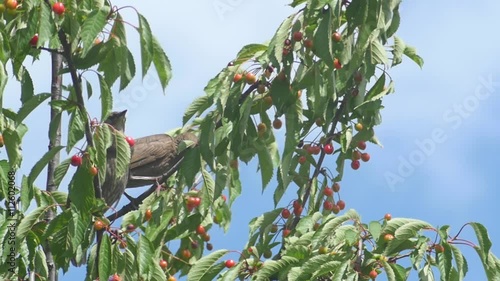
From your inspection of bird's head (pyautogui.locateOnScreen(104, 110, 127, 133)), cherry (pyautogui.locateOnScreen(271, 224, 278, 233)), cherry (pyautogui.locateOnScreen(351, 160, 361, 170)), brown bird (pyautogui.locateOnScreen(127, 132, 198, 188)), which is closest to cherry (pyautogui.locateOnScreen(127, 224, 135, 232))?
cherry (pyautogui.locateOnScreen(271, 224, 278, 233))

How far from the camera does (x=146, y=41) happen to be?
4.12m

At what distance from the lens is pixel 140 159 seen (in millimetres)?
8906

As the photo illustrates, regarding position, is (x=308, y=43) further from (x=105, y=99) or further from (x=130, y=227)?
(x=130, y=227)

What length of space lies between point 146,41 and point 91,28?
0.27m

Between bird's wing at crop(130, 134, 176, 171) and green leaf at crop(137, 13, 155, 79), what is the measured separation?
4732 millimetres

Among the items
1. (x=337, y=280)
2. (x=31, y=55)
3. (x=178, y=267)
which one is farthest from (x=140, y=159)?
(x=337, y=280)

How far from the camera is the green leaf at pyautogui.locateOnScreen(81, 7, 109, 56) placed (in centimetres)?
393

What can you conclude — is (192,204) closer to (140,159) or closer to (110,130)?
(110,130)

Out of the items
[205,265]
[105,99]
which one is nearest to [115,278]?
[205,265]

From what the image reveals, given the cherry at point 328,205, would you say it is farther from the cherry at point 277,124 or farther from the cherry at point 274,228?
the cherry at point 277,124

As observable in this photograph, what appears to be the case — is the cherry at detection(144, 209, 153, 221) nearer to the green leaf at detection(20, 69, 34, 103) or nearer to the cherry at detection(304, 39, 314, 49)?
the green leaf at detection(20, 69, 34, 103)

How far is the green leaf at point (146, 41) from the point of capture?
4.12 m

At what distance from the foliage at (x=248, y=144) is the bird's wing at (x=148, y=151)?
3.62 metres

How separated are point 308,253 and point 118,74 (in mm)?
1184
